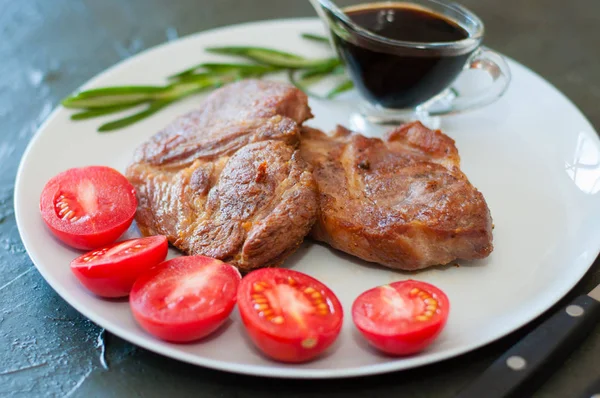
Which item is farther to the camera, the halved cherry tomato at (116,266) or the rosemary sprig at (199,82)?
the rosemary sprig at (199,82)

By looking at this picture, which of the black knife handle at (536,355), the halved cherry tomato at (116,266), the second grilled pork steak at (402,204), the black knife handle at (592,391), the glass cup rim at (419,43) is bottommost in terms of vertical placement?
the black knife handle at (592,391)

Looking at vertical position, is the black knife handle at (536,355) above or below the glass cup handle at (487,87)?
below

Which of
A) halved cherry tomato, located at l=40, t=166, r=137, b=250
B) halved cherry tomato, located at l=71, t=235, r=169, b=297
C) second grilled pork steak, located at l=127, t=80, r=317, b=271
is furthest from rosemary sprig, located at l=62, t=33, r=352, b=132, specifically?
halved cherry tomato, located at l=71, t=235, r=169, b=297

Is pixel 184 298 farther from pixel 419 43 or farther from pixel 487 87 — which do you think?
pixel 487 87

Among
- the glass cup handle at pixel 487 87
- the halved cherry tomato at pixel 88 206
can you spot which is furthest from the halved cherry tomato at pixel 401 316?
the glass cup handle at pixel 487 87

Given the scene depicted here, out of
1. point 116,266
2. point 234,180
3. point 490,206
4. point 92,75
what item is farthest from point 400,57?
point 92,75

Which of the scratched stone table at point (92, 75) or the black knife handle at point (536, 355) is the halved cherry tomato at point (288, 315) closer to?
the scratched stone table at point (92, 75)

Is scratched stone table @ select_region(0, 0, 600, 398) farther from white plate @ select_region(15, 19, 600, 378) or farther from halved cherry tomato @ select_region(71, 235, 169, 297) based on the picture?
halved cherry tomato @ select_region(71, 235, 169, 297)
